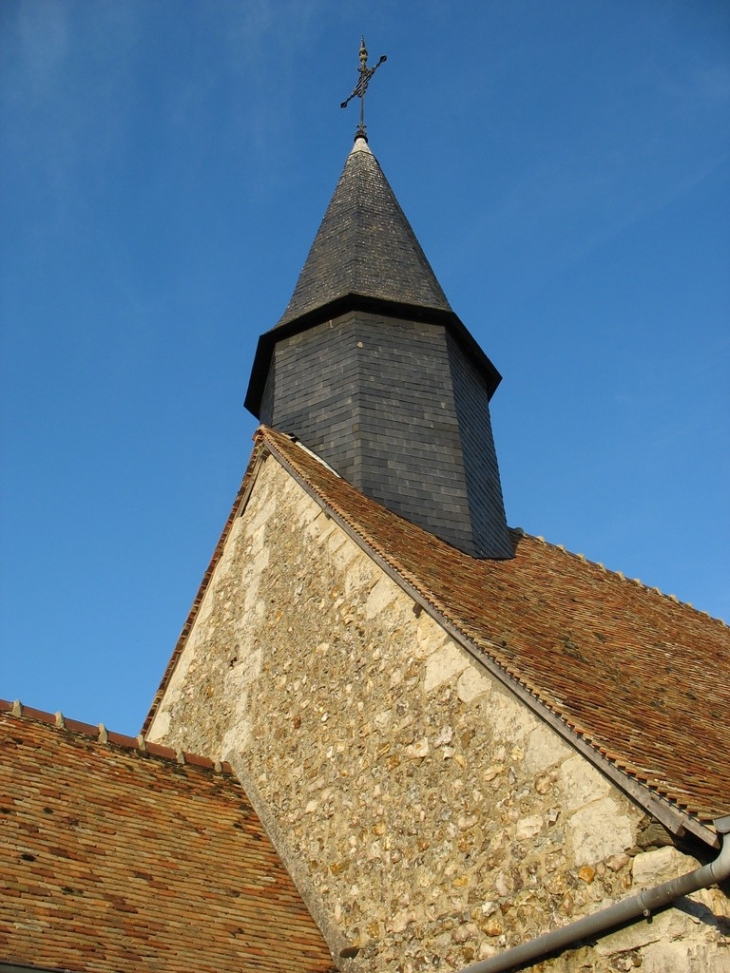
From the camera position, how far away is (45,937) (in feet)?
16.9

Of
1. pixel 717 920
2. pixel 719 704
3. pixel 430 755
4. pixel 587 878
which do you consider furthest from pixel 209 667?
pixel 717 920

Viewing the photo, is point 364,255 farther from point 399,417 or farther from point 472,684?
point 472,684

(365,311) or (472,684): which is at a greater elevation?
(365,311)

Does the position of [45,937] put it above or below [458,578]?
below

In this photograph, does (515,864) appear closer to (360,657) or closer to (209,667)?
(360,657)

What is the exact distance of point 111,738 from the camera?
7457mm

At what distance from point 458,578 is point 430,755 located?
228cm

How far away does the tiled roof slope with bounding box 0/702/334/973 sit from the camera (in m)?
5.33

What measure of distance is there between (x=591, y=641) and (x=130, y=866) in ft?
12.1

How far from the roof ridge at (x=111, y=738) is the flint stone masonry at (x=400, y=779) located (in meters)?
0.19

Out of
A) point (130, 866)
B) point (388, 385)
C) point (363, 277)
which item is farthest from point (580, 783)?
point (363, 277)

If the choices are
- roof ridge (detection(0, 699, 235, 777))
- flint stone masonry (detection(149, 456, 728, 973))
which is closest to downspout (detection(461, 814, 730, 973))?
flint stone masonry (detection(149, 456, 728, 973))

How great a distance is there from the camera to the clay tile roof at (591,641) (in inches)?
196

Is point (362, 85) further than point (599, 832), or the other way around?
point (362, 85)
